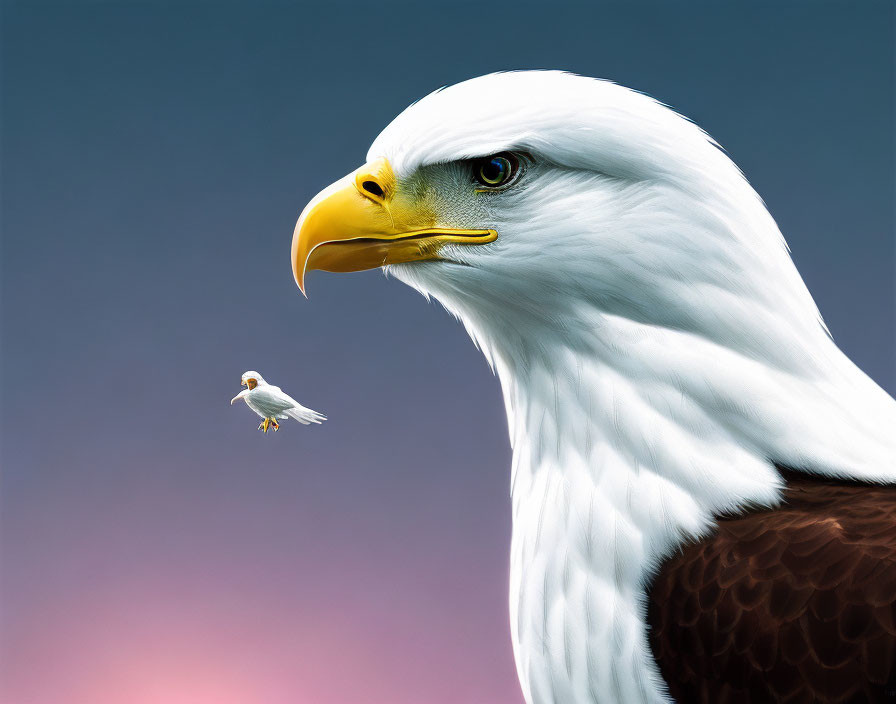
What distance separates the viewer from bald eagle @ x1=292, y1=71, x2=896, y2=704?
228 cm

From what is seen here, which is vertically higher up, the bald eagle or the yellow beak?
the yellow beak

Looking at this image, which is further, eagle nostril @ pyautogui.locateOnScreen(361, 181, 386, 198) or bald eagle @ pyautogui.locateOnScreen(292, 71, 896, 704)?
eagle nostril @ pyautogui.locateOnScreen(361, 181, 386, 198)

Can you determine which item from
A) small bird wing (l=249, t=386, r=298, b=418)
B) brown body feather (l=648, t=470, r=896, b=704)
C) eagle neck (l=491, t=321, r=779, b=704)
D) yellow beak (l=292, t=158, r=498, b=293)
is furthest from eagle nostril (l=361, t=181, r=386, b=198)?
brown body feather (l=648, t=470, r=896, b=704)

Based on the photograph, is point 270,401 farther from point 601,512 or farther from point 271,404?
point 601,512

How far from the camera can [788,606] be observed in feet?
7.15

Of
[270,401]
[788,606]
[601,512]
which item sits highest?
[270,401]

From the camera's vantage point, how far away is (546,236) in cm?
268

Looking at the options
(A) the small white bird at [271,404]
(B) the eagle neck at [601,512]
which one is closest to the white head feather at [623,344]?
(B) the eagle neck at [601,512]

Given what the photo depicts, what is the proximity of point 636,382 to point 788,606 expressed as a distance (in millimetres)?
683

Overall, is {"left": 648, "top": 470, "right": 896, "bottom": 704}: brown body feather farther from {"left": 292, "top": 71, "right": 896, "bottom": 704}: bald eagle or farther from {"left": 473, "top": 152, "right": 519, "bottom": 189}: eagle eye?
{"left": 473, "top": 152, "right": 519, "bottom": 189}: eagle eye

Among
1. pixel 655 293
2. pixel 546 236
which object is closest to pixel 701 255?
pixel 655 293

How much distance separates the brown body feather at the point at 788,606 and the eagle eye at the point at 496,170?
3.64ft

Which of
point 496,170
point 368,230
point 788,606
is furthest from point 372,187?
point 788,606

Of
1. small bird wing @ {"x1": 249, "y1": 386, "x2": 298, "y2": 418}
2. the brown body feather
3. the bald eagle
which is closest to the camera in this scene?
the brown body feather
